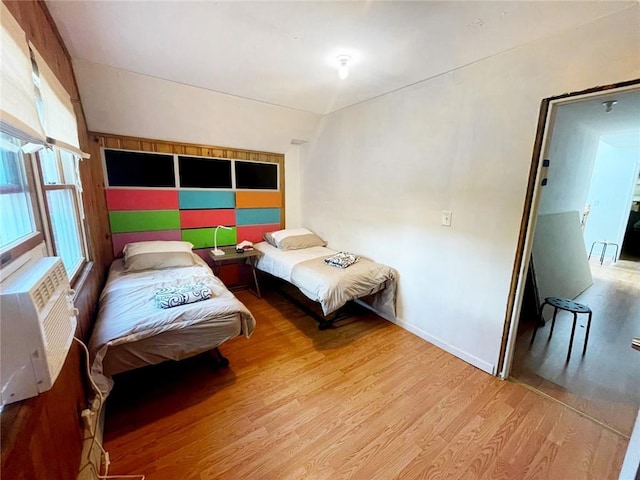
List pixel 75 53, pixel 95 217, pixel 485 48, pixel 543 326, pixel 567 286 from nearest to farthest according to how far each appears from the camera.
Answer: pixel 485 48 < pixel 75 53 < pixel 95 217 < pixel 543 326 < pixel 567 286

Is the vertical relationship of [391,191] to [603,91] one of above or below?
below

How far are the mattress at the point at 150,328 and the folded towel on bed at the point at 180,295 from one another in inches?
1.6

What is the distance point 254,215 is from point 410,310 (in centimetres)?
248

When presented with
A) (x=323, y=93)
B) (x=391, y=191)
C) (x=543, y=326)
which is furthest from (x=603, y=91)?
(x=543, y=326)

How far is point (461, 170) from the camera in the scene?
222cm

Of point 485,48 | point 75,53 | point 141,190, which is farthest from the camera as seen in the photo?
point 141,190

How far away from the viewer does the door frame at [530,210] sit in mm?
1638

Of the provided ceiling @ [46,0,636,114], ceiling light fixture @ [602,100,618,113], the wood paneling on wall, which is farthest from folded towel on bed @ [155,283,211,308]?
ceiling light fixture @ [602,100,618,113]

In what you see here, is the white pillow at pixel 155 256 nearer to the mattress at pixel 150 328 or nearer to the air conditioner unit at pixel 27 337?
the mattress at pixel 150 328

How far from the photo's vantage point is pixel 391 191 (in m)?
2.82

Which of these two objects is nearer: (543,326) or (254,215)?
(543,326)

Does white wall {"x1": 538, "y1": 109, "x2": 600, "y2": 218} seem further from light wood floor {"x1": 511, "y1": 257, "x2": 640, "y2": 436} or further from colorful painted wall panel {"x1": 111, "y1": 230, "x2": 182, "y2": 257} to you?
colorful painted wall panel {"x1": 111, "y1": 230, "x2": 182, "y2": 257}

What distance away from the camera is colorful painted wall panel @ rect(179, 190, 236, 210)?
11.1ft

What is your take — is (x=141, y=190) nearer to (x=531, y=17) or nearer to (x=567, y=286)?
(x=531, y=17)
